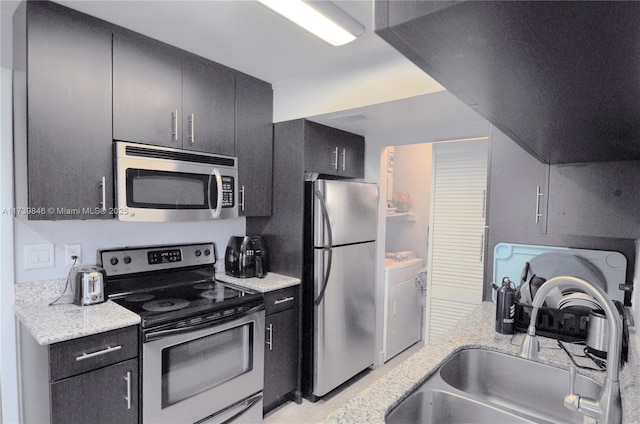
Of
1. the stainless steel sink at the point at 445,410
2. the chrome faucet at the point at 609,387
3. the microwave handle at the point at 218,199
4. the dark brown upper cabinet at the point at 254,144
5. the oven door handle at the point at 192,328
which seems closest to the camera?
the chrome faucet at the point at 609,387

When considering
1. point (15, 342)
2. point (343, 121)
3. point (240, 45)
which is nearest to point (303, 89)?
point (343, 121)

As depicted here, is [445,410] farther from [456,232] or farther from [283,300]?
[456,232]

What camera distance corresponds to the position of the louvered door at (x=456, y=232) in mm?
3211

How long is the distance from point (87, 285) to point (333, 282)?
5.13 feet

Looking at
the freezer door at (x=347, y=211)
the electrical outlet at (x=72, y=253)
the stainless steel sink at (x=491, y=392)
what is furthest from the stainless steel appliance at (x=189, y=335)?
the stainless steel sink at (x=491, y=392)

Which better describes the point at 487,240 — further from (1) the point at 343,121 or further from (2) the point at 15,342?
(2) the point at 15,342

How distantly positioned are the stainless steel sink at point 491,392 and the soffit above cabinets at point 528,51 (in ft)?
2.63

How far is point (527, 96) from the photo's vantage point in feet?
1.93

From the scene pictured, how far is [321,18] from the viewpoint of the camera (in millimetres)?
1608

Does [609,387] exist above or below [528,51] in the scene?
below

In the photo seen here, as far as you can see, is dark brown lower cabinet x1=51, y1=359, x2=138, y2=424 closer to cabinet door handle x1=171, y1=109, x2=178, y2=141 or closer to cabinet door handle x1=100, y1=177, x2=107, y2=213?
cabinet door handle x1=100, y1=177, x2=107, y2=213

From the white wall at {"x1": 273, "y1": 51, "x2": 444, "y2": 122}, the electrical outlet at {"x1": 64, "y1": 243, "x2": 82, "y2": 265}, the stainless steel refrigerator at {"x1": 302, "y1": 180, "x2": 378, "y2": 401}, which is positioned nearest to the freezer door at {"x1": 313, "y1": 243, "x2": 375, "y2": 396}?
the stainless steel refrigerator at {"x1": 302, "y1": 180, "x2": 378, "y2": 401}

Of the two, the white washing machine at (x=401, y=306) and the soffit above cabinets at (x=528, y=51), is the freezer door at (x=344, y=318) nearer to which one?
the white washing machine at (x=401, y=306)

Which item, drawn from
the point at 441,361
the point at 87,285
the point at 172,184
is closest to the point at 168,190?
the point at 172,184
